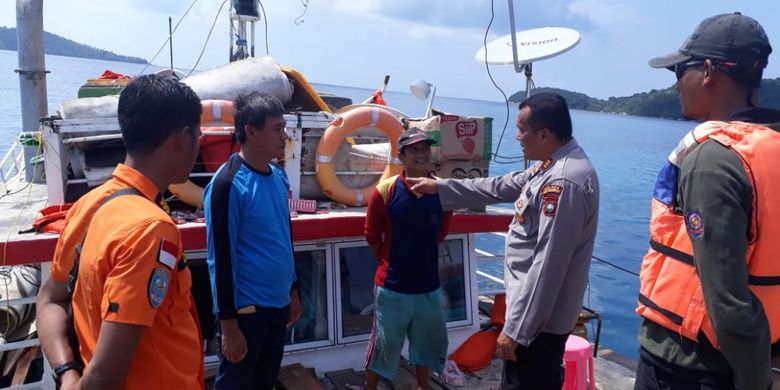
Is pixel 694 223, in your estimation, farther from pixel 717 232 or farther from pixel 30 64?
pixel 30 64

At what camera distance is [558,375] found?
2.84 m

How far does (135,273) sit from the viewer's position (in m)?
1.42

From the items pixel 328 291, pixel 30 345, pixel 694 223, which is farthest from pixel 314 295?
pixel 694 223

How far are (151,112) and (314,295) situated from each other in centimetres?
288

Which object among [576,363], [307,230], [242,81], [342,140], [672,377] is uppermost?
[242,81]

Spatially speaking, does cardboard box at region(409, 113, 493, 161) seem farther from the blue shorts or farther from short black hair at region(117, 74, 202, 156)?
short black hair at region(117, 74, 202, 156)

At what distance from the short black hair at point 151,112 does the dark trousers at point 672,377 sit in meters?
1.66

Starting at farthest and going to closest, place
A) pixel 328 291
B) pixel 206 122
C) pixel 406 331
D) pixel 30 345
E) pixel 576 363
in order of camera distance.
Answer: pixel 328 291 → pixel 206 122 → pixel 576 363 → pixel 406 331 → pixel 30 345

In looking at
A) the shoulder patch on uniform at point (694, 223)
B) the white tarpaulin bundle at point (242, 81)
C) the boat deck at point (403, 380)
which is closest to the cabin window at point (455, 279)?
the boat deck at point (403, 380)

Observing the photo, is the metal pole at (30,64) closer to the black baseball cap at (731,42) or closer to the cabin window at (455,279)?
the cabin window at (455,279)

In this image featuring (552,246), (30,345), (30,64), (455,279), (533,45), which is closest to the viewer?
(552,246)

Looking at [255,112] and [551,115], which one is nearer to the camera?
[551,115]

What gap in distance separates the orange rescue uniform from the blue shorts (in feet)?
6.73

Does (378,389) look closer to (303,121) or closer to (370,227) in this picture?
(370,227)
